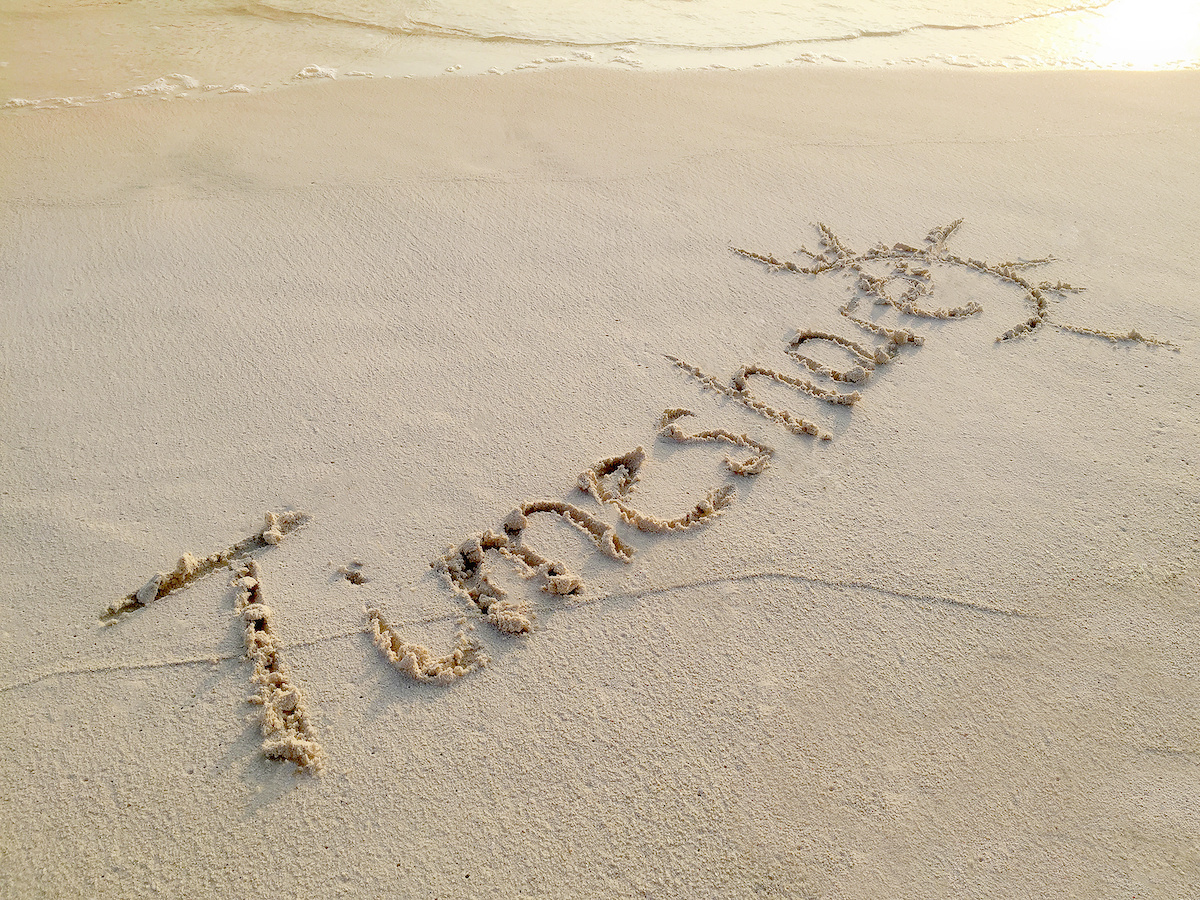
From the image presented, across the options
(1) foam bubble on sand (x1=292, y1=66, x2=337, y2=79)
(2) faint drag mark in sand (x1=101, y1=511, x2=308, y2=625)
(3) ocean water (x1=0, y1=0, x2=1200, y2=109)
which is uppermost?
(3) ocean water (x1=0, y1=0, x2=1200, y2=109)

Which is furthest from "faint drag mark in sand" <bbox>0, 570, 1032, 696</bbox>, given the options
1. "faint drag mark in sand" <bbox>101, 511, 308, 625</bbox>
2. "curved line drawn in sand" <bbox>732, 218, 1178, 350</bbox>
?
"curved line drawn in sand" <bbox>732, 218, 1178, 350</bbox>

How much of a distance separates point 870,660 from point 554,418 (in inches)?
39.2

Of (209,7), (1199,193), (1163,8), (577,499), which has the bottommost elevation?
(577,499)

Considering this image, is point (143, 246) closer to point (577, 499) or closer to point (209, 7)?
point (577, 499)

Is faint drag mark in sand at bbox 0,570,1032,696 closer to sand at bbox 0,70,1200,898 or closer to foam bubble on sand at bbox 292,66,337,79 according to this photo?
sand at bbox 0,70,1200,898

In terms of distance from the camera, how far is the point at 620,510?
197cm

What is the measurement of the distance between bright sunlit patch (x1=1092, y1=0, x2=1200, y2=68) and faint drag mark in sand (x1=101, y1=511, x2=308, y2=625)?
5.09 metres

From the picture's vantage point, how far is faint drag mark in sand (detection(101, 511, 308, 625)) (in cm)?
172

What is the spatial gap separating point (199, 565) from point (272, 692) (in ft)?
1.30

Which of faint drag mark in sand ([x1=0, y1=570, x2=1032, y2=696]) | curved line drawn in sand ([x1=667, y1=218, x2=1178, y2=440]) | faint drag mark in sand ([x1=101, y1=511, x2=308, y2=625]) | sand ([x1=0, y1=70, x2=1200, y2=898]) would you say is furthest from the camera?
curved line drawn in sand ([x1=667, y1=218, x2=1178, y2=440])

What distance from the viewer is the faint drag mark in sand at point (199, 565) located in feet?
5.65

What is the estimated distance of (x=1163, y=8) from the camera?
223 inches

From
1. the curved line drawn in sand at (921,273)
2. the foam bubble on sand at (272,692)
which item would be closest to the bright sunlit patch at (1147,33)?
the curved line drawn in sand at (921,273)

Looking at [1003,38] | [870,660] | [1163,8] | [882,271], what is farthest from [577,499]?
[1163,8]
